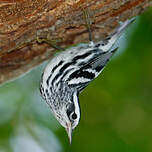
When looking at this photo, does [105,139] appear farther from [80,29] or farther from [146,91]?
[80,29]

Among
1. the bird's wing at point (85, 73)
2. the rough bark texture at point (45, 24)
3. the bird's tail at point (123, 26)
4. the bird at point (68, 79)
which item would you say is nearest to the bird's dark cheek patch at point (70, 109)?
the bird at point (68, 79)

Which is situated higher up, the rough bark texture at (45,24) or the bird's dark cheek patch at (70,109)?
the rough bark texture at (45,24)

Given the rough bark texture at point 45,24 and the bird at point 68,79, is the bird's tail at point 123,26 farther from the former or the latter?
the bird at point 68,79

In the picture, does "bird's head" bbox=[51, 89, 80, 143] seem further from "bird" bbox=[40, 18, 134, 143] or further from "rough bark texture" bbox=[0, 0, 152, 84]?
"rough bark texture" bbox=[0, 0, 152, 84]

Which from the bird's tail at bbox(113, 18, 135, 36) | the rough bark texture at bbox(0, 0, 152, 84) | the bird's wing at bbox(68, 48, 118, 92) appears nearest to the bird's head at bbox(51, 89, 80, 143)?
the bird's wing at bbox(68, 48, 118, 92)

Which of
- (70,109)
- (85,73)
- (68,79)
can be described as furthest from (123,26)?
(70,109)

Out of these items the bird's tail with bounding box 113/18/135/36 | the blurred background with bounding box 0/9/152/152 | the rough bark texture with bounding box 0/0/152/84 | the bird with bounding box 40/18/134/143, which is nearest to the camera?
the rough bark texture with bounding box 0/0/152/84

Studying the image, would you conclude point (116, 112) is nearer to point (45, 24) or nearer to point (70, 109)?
point (70, 109)
